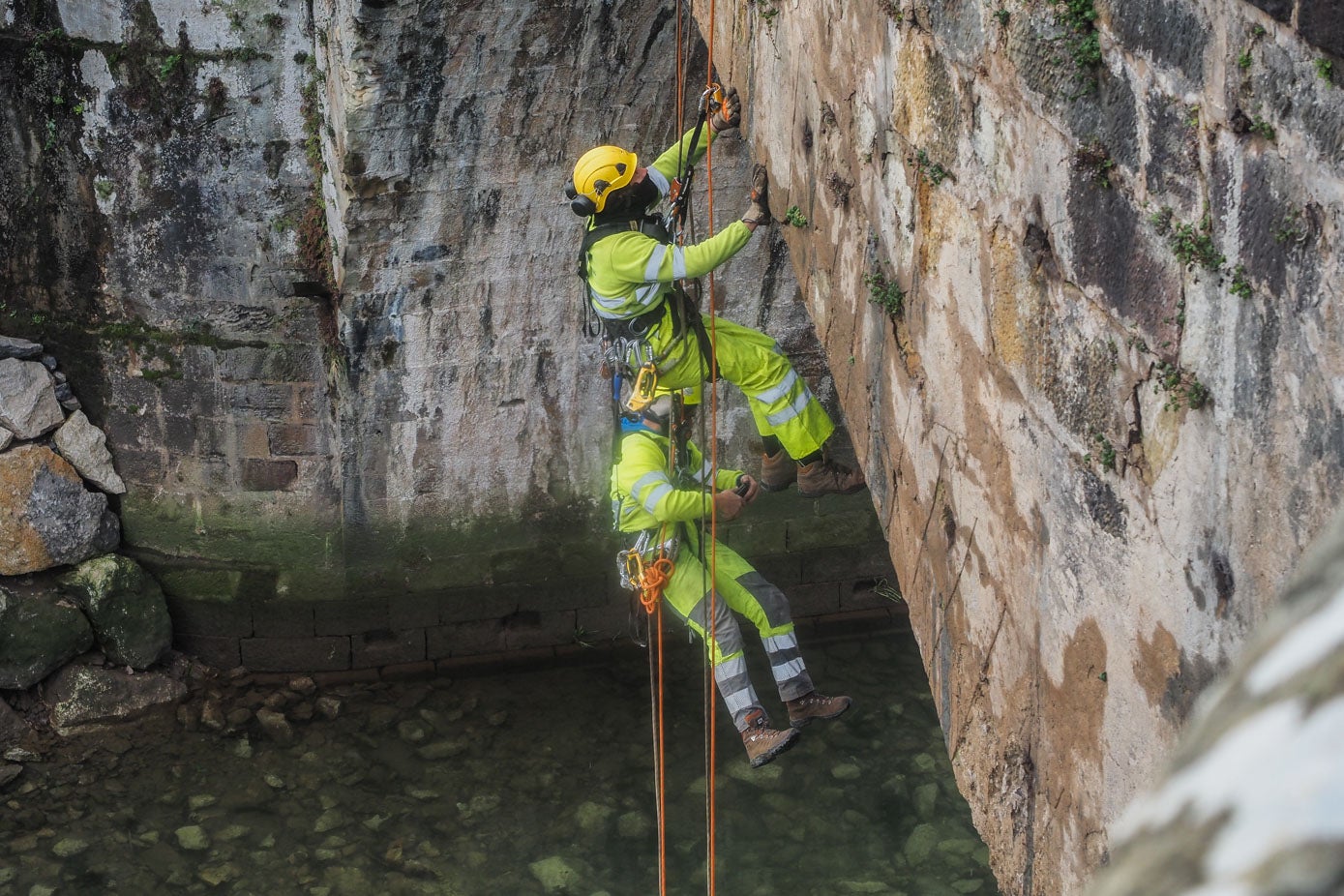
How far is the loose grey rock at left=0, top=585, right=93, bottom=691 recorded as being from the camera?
7711mm

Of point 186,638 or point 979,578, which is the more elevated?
point 979,578

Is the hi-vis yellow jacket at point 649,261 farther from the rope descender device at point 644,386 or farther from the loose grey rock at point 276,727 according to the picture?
the loose grey rock at point 276,727

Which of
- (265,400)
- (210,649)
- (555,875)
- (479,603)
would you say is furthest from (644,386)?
(210,649)

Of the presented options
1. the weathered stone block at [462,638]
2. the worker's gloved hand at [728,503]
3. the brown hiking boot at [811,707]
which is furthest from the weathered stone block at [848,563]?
the worker's gloved hand at [728,503]

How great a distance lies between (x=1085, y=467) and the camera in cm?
252

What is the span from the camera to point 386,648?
328 inches

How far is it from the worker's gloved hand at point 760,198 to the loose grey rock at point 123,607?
15.2 feet

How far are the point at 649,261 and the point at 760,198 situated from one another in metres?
0.56

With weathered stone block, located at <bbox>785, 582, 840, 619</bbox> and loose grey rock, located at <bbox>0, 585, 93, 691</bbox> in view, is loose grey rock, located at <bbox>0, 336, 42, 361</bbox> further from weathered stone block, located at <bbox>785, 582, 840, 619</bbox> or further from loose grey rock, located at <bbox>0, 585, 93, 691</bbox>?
weathered stone block, located at <bbox>785, 582, 840, 619</bbox>

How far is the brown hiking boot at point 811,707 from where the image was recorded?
228 inches

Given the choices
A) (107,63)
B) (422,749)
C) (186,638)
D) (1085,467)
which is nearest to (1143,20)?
(1085,467)

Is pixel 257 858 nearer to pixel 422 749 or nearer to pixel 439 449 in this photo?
pixel 422 749

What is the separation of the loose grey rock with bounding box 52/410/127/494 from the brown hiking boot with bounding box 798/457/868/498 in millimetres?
4008

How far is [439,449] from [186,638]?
1.83 m
